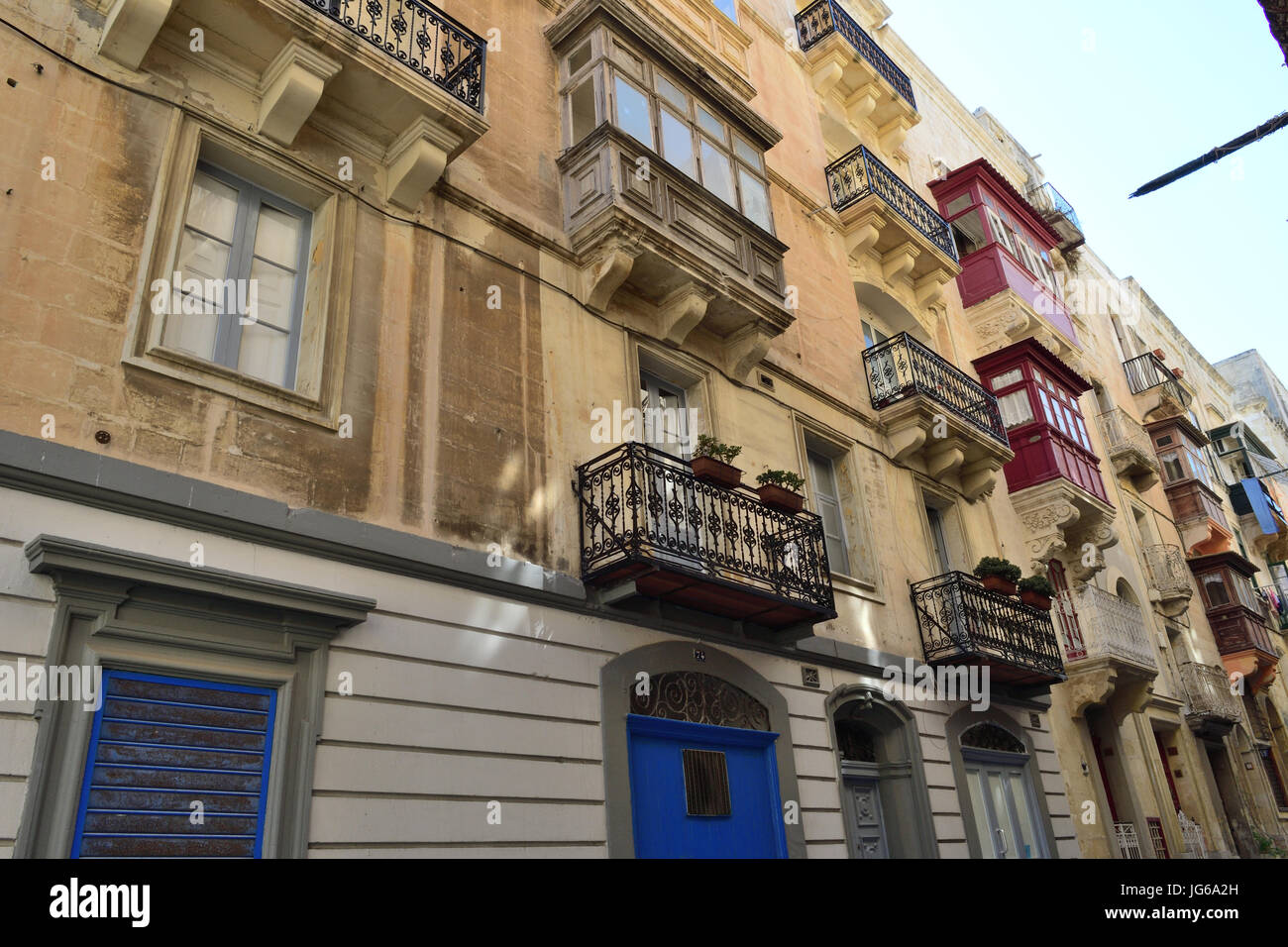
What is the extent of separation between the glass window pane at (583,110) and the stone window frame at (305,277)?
4.46m

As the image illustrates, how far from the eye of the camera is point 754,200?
13.3 metres

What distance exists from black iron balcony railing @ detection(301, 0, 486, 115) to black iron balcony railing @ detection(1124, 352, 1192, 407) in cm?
2621

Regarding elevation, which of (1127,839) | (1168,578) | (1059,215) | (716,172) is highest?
(1059,215)

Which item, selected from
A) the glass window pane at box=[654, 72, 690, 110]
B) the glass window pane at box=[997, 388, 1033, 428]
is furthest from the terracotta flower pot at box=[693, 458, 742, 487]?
the glass window pane at box=[997, 388, 1033, 428]

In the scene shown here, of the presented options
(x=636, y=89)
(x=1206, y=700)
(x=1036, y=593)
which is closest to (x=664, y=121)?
(x=636, y=89)

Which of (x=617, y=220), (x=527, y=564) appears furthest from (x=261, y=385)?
(x=617, y=220)

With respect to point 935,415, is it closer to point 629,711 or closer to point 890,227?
point 890,227

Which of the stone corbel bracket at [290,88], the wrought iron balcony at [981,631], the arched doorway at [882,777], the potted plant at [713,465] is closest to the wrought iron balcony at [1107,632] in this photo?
the wrought iron balcony at [981,631]

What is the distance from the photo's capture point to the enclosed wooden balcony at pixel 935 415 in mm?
14688

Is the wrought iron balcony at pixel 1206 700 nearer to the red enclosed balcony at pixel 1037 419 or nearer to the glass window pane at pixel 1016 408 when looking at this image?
the red enclosed balcony at pixel 1037 419

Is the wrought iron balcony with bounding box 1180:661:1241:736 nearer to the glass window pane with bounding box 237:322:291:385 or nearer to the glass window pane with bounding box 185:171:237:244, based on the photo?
the glass window pane with bounding box 237:322:291:385

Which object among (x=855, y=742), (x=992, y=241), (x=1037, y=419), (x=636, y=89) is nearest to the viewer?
(x=636, y=89)

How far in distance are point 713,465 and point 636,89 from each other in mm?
→ 5390

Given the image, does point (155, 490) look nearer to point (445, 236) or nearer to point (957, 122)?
point (445, 236)
